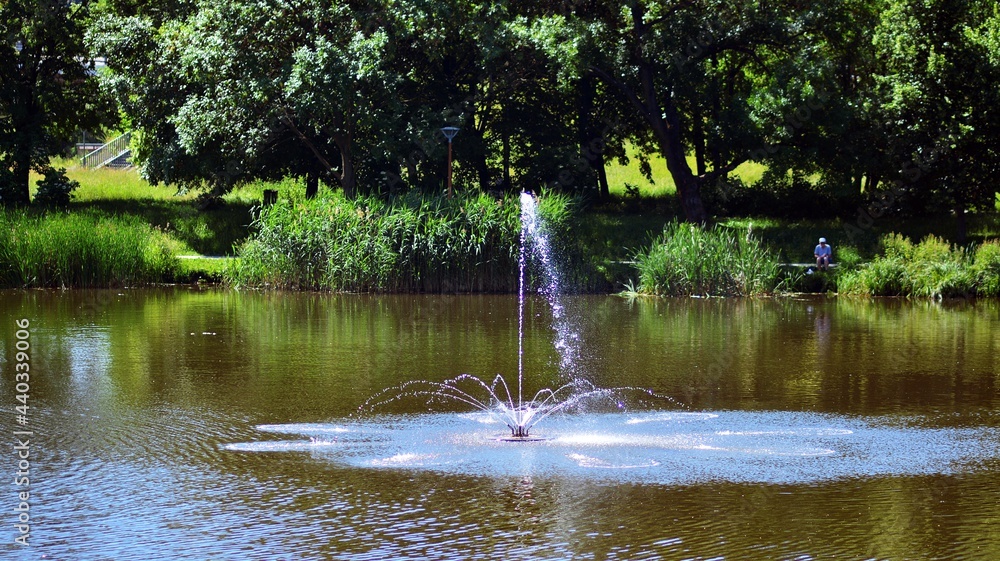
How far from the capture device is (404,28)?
31.8 meters

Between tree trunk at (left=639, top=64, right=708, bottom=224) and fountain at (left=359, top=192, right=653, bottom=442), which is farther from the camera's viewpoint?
tree trunk at (left=639, top=64, right=708, bottom=224)

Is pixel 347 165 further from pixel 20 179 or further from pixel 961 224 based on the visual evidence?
pixel 961 224

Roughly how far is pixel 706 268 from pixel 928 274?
16.9ft

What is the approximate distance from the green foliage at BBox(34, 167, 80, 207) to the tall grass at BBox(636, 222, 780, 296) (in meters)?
21.3

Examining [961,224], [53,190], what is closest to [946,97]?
[961,224]

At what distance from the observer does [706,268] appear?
2619 cm

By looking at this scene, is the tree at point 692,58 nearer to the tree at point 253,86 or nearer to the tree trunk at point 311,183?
the tree at point 253,86

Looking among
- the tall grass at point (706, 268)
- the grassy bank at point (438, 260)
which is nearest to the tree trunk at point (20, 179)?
the grassy bank at point (438, 260)

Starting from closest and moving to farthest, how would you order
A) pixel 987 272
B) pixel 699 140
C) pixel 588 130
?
pixel 987 272 < pixel 699 140 < pixel 588 130

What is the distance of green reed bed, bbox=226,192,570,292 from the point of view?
2645 cm

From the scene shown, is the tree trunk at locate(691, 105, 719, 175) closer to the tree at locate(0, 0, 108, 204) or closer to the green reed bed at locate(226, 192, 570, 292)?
A: the green reed bed at locate(226, 192, 570, 292)

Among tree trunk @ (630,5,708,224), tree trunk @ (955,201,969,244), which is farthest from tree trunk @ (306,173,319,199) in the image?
tree trunk @ (955,201,969,244)

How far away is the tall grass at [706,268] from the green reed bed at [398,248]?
2627 millimetres

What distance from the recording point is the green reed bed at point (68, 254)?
86.3 ft
